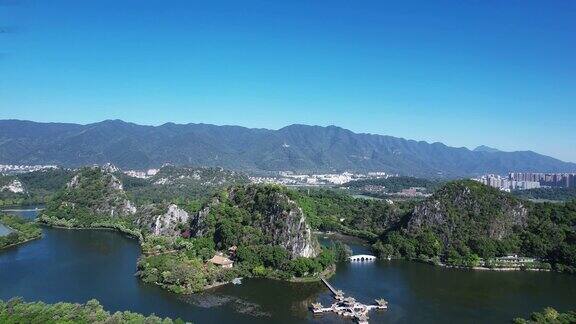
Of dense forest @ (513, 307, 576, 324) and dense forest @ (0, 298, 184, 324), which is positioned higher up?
dense forest @ (0, 298, 184, 324)

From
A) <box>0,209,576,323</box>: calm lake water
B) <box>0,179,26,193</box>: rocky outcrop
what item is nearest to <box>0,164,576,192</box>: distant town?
<box>0,179,26,193</box>: rocky outcrop

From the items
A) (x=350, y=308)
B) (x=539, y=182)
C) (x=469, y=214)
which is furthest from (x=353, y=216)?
(x=539, y=182)

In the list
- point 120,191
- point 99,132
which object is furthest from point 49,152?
point 120,191

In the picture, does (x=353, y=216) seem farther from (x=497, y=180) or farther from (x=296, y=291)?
(x=497, y=180)

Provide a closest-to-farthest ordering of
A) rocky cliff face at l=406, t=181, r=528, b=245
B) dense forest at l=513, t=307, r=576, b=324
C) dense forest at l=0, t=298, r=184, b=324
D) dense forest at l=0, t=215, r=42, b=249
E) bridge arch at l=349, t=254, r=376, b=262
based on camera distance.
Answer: dense forest at l=0, t=298, r=184, b=324, dense forest at l=513, t=307, r=576, b=324, bridge arch at l=349, t=254, r=376, b=262, rocky cliff face at l=406, t=181, r=528, b=245, dense forest at l=0, t=215, r=42, b=249

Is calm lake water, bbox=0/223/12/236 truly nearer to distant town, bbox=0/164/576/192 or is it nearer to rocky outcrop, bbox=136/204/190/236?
rocky outcrop, bbox=136/204/190/236

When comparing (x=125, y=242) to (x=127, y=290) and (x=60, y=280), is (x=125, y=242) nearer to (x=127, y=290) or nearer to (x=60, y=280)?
(x=60, y=280)
